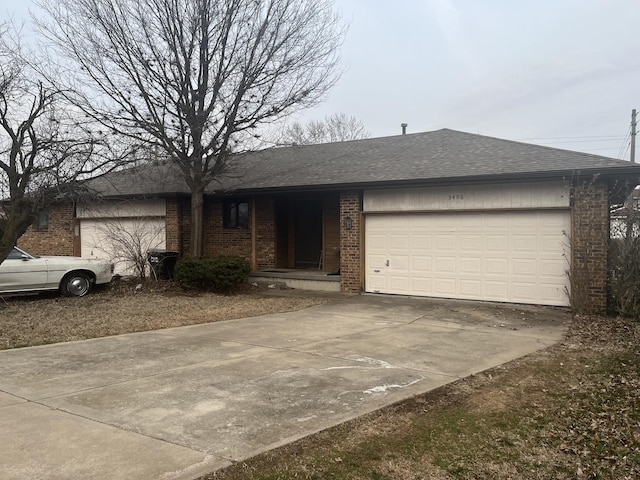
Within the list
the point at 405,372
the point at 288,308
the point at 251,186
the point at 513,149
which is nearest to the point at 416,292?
the point at 288,308

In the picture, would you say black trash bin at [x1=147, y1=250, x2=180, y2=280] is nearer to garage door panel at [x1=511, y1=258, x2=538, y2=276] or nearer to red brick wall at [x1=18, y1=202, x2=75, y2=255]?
red brick wall at [x1=18, y1=202, x2=75, y2=255]

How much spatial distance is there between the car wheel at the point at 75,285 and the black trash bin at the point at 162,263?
2135mm

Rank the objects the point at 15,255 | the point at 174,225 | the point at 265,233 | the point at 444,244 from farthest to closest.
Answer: the point at 174,225
the point at 265,233
the point at 444,244
the point at 15,255

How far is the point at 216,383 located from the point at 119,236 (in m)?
12.6

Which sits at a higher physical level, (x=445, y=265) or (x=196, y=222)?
(x=196, y=222)

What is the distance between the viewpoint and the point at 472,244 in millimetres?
11992

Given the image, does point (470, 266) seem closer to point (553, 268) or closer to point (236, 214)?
point (553, 268)

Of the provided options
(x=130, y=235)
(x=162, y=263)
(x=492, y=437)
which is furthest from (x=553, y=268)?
(x=130, y=235)

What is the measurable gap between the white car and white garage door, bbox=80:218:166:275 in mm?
2866

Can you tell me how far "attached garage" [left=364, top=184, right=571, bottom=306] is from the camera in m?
11.1

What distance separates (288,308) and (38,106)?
22.3ft

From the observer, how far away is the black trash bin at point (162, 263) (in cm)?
1511

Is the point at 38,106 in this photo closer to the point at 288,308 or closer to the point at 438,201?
the point at 288,308

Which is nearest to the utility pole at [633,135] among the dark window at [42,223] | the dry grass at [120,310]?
the dry grass at [120,310]
